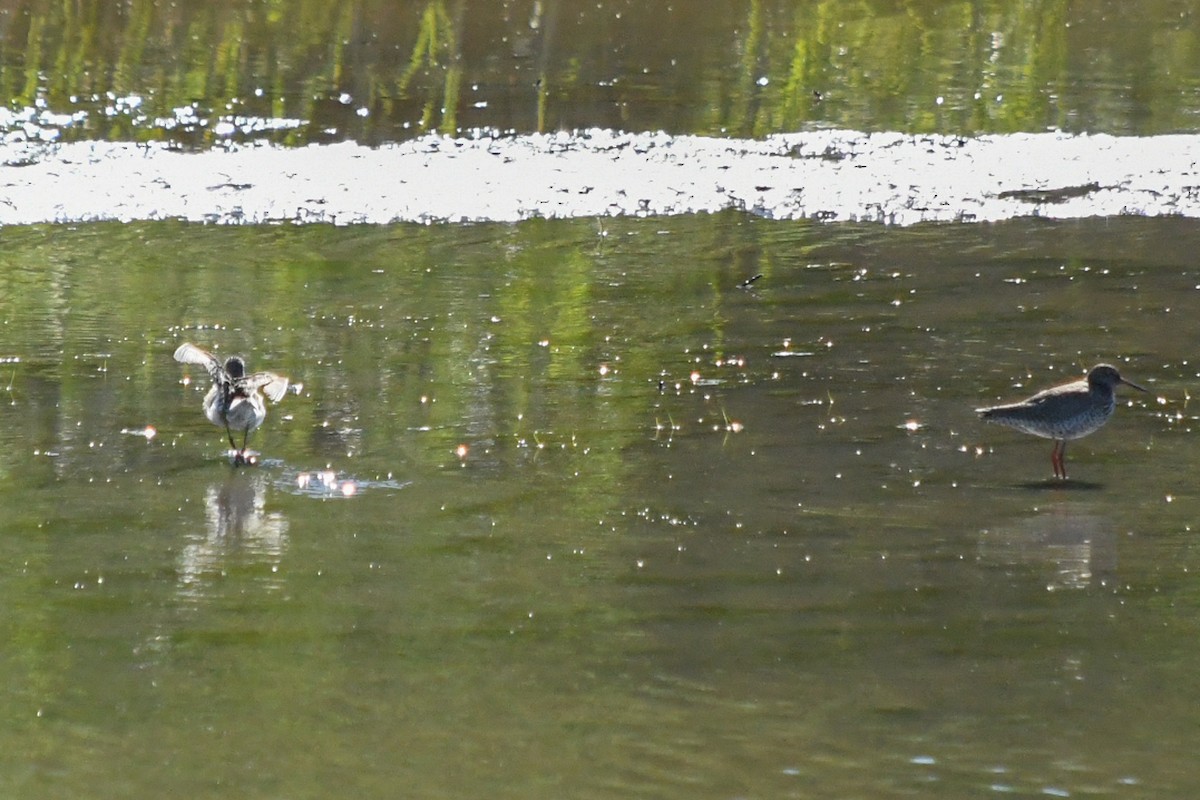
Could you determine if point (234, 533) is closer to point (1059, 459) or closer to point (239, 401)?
point (239, 401)

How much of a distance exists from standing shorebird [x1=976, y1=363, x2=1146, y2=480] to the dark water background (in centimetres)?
15

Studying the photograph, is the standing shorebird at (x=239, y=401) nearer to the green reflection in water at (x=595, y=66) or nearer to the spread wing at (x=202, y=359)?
the spread wing at (x=202, y=359)

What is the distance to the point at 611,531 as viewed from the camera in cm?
905

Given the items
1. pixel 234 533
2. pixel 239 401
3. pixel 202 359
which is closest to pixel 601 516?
pixel 234 533

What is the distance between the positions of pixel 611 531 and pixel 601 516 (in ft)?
0.80

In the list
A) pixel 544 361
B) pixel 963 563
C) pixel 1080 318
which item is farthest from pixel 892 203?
pixel 963 563

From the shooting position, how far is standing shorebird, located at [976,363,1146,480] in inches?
402

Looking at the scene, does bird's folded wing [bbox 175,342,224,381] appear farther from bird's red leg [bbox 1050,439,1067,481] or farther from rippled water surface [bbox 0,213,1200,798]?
bird's red leg [bbox 1050,439,1067,481]

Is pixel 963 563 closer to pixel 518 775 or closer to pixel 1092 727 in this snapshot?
pixel 1092 727

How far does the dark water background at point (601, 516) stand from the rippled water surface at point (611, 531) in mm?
25

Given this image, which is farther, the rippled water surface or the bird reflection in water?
the bird reflection in water

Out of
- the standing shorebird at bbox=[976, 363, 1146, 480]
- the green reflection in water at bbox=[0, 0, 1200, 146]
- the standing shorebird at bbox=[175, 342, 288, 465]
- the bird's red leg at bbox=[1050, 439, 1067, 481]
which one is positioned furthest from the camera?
the green reflection in water at bbox=[0, 0, 1200, 146]

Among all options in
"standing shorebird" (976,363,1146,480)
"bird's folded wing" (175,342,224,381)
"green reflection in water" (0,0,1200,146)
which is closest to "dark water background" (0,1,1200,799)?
"standing shorebird" (976,363,1146,480)

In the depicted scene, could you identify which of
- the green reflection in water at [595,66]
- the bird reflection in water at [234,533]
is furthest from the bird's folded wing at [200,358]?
the green reflection in water at [595,66]
